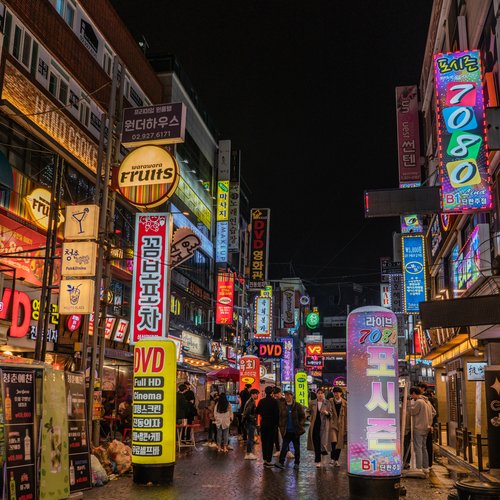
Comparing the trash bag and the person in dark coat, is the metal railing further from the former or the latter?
the trash bag

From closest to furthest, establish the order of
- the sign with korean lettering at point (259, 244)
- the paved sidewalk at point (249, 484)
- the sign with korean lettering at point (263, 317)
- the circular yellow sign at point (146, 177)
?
the paved sidewalk at point (249, 484) < the circular yellow sign at point (146, 177) < the sign with korean lettering at point (259, 244) < the sign with korean lettering at point (263, 317)

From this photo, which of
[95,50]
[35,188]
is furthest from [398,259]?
[35,188]

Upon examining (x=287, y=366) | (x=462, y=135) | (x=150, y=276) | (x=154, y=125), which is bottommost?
(x=287, y=366)

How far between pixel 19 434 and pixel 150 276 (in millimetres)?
9766

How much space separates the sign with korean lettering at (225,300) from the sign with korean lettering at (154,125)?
27.5 m

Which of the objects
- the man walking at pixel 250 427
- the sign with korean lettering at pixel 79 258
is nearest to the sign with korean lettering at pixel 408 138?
the man walking at pixel 250 427

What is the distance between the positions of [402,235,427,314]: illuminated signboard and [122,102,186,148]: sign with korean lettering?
16639 millimetres

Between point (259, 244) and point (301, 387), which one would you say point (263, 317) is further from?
point (301, 387)

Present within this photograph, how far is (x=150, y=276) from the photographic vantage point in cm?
1755

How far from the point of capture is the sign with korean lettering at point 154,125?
16703 mm

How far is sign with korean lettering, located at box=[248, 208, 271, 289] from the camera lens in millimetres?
47847

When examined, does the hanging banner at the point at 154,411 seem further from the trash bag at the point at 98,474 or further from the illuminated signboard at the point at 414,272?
the illuminated signboard at the point at 414,272

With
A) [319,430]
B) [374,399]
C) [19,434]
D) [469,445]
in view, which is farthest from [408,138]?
[19,434]

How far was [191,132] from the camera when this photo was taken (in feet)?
150
